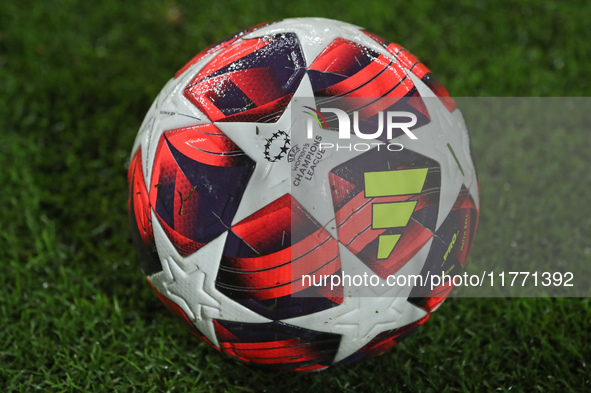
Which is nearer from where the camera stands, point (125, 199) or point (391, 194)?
point (391, 194)

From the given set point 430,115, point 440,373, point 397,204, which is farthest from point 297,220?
point 440,373

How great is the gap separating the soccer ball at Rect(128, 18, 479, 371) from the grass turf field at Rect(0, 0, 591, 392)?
1.56 ft

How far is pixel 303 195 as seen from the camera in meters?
1.69

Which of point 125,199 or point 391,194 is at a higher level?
point 391,194

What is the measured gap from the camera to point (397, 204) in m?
1.75

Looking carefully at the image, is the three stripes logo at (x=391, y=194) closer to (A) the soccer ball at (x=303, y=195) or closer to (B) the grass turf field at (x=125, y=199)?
(A) the soccer ball at (x=303, y=195)

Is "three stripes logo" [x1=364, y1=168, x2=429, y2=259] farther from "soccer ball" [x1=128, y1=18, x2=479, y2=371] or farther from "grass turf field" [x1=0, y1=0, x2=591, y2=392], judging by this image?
"grass turf field" [x1=0, y1=0, x2=591, y2=392]

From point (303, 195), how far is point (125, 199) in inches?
59.6

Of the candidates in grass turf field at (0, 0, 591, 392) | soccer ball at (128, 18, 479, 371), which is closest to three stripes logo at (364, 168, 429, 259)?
soccer ball at (128, 18, 479, 371)

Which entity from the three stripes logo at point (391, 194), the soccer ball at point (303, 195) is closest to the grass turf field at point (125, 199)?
the soccer ball at point (303, 195)

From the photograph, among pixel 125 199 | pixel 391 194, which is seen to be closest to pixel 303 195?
pixel 391 194

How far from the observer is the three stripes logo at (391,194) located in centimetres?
172

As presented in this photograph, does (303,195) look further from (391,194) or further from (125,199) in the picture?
(125,199)

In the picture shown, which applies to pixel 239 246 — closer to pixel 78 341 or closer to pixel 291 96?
pixel 291 96
